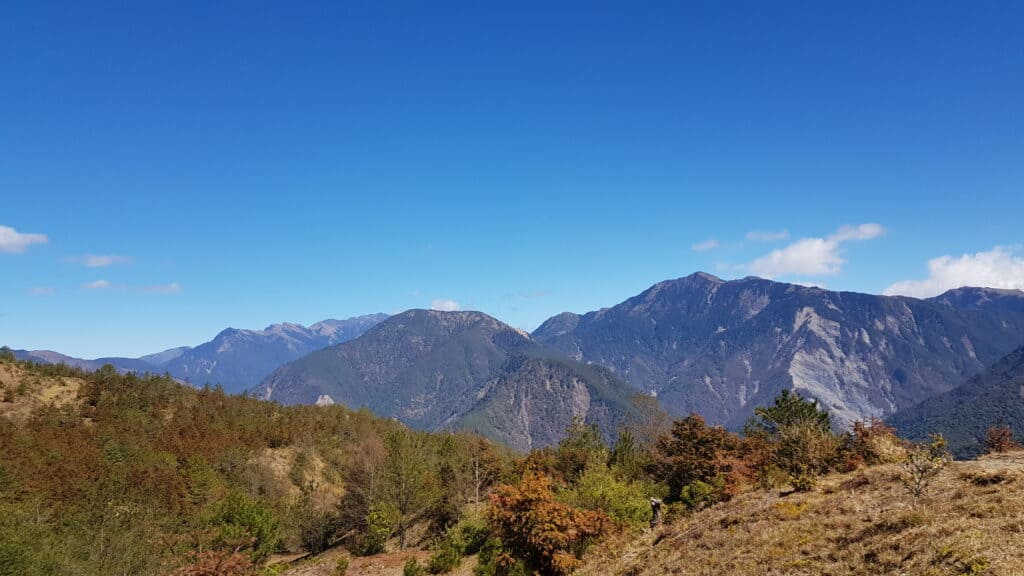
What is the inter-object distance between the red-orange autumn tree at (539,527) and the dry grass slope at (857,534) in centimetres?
151

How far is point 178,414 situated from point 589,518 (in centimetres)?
10534

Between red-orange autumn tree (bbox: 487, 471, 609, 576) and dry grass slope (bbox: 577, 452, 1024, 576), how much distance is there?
151 centimetres

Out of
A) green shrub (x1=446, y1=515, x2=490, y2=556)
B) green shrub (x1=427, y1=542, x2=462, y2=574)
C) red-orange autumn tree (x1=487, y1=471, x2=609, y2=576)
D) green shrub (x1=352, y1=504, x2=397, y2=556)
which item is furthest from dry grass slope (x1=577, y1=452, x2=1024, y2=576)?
green shrub (x1=352, y1=504, x2=397, y2=556)

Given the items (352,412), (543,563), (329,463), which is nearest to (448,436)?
(329,463)

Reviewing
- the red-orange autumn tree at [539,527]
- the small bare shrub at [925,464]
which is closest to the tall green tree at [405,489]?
the red-orange autumn tree at [539,527]

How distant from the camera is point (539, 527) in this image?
2675 cm

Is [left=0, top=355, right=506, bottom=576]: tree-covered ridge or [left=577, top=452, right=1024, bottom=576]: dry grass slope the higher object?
[left=577, top=452, right=1024, bottom=576]: dry grass slope

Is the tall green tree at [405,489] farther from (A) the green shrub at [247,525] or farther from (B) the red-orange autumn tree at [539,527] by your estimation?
(B) the red-orange autumn tree at [539,527]

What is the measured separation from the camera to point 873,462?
3416 cm

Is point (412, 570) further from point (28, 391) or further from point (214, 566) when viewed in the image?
point (28, 391)

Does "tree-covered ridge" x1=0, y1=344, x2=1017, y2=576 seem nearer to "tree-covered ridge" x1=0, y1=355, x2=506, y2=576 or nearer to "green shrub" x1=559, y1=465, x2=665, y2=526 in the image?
"green shrub" x1=559, y1=465, x2=665, y2=526

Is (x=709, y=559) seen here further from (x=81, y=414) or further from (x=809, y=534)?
(x=81, y=414)

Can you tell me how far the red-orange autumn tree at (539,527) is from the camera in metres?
26.8

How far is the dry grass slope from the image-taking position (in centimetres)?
1504
